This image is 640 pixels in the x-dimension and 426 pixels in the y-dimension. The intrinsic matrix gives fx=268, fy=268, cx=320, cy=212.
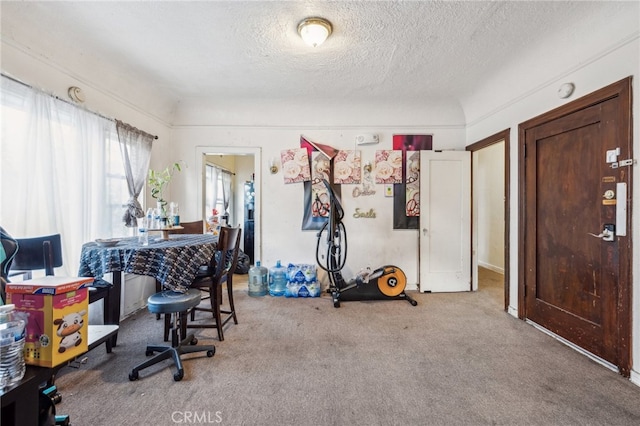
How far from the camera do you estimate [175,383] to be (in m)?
1.87

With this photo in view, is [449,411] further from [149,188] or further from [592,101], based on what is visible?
[149,188]

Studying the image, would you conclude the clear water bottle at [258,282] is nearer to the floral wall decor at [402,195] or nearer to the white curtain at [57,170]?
the white curtain at [57,170]

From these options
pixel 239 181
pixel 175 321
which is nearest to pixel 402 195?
pixel 175 321

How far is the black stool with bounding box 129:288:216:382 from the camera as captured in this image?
6.30ft

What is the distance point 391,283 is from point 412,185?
150 cm

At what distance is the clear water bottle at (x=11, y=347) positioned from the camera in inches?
29.9

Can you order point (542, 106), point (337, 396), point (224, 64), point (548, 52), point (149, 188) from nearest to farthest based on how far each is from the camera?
1. point (337, 396)
2. point (548, 52)
3. point (542, 106)
4. point (224, 64)
5. point (149, 188)

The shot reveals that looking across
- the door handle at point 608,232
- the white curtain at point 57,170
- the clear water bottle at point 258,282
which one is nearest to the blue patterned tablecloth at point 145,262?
the white curtain at point 57,170

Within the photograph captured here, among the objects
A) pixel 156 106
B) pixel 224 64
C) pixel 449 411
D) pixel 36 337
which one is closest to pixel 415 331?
pixel 449 411

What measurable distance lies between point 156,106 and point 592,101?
470 cm

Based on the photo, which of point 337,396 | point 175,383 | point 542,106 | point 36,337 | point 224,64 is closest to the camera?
point 36,337

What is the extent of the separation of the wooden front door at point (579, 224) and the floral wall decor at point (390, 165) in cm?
151

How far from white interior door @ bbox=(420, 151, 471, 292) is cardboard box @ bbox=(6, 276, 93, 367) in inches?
150

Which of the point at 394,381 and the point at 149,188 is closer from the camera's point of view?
the point at 394,381
